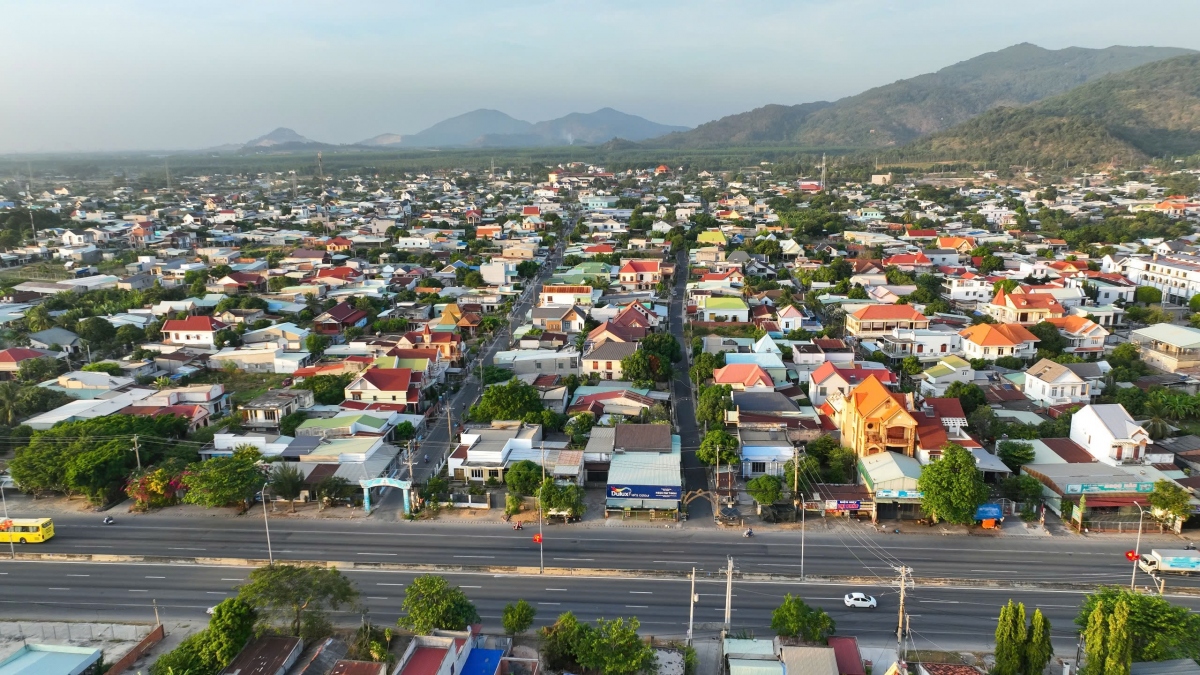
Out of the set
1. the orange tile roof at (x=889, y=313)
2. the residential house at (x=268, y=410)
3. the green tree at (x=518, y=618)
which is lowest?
the green tree at (x=518, y=618)

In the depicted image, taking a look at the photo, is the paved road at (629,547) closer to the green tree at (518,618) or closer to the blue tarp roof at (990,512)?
the blue tarp roof at (990,512)

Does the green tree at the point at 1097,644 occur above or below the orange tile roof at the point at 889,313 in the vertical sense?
below

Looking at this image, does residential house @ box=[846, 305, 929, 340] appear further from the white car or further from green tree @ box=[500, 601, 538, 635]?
green tree @ box=[500, 601, 538, 635]

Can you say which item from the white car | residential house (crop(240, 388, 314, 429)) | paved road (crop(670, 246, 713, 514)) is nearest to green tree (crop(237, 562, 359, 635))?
paved road (crop(670, 246, 713, 514))

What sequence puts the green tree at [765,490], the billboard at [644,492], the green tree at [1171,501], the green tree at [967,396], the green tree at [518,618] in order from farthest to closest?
the green tree at [967,396], the billboard at [644,492], the green tree at [765,490], the green tree at [1171,501], the green tree at [518,618]

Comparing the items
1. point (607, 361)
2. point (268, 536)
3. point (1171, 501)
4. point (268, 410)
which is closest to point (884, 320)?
point (607, 361)

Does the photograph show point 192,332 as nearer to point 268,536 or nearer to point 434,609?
point 268,536

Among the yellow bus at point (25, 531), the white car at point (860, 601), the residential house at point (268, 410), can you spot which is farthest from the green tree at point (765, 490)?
the yellow bus at point (25, 531)
